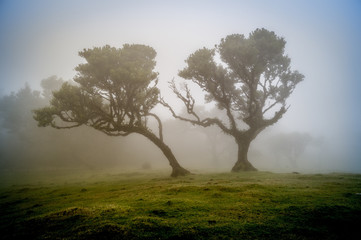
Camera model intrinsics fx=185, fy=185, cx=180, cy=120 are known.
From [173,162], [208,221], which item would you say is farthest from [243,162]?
[208,221]

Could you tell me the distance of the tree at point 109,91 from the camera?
21562 millimetres

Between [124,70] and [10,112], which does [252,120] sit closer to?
[124,70]

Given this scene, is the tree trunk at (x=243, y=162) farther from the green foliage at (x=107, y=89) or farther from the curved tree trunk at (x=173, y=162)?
the green foliage at (x=107, y=89)

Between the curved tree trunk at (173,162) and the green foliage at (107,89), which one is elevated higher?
the green foliage at (107,89)

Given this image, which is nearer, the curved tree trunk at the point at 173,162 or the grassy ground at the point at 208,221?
the grassy ground at the point at 208,221

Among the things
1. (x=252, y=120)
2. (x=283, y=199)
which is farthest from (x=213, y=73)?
(x=283, y=199)

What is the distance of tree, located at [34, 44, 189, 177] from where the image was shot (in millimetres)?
21562

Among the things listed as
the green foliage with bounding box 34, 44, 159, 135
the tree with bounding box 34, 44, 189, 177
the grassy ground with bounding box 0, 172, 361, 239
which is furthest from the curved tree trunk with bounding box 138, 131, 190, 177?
the grassy ground with bounding box 0, 172, 361, 239

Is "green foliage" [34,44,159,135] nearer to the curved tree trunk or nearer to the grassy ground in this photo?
the curved tree trunk

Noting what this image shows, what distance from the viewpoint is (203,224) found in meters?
5.73

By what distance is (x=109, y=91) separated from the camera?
2259cm

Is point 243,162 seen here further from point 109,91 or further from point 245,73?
point 109,91

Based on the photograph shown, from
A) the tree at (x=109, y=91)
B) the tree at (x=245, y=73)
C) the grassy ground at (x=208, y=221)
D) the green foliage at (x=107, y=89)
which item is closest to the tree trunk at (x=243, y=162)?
the tree at (x=245, y=73)

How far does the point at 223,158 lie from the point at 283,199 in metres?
73.3
